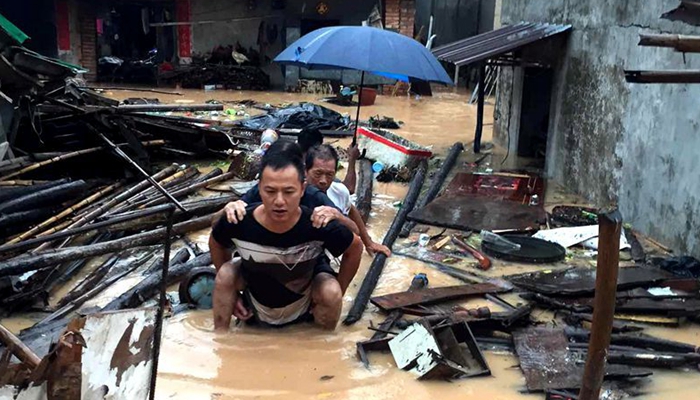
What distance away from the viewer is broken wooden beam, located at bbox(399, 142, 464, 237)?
25.7ft

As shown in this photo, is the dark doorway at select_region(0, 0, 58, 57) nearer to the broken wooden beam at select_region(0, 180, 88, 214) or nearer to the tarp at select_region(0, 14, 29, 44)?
the tarp at select_region(0, 14, 29, 44)

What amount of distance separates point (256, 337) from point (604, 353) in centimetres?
271

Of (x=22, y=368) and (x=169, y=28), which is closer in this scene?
(x=22, y=368)

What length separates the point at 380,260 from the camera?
6531mm

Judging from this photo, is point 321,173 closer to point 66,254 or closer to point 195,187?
point 66,254

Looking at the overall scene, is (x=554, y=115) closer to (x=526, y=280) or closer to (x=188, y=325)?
(x=526, y=280)

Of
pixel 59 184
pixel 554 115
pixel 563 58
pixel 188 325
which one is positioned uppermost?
pixel 563 58

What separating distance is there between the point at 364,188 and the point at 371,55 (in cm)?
227

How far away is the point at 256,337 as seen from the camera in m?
4.84

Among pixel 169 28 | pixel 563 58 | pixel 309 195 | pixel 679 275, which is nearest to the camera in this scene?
pixel 309 195

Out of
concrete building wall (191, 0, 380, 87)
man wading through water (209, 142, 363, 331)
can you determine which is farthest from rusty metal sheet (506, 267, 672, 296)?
concrete building wall (191, 0, 380, 87)

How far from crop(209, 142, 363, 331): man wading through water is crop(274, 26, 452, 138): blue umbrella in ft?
10.4

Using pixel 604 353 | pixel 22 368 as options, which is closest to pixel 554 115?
pixel 604 353

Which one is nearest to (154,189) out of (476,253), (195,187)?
(195,187)
